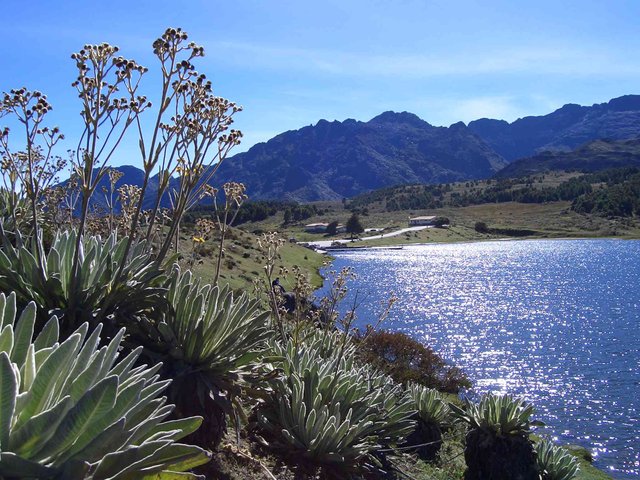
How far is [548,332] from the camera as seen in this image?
33344 millimetres

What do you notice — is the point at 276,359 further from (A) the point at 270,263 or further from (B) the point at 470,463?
(B) the point at 470,463

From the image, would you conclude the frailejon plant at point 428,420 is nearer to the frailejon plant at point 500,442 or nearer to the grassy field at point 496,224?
the frailejon plant at point 500,442

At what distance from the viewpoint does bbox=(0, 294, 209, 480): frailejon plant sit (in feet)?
7.50

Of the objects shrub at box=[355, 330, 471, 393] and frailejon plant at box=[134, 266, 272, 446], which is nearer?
frailejon plant at box=[134, 266, 272, 446]

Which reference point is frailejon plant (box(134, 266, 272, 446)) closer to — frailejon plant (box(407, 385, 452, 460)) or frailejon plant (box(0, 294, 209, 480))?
frailejon plant (box(0, 294, 209, 480))

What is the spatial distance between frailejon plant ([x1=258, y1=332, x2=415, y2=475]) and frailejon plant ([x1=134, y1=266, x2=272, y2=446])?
46 centimetres

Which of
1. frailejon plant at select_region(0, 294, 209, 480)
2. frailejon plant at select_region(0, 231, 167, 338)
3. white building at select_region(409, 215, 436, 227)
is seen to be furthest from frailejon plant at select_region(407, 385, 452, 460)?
white building at select_region(409, 215, 436, 227)

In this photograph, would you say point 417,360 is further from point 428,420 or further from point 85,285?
point 85,285

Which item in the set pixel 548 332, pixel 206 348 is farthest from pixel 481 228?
pixel 206 348

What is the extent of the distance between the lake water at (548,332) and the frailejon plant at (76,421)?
1603cm

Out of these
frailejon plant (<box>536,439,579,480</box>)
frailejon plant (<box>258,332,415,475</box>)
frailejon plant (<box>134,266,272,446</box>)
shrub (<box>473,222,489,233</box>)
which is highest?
frailejon plant (<box>134,266,272,446</box>)

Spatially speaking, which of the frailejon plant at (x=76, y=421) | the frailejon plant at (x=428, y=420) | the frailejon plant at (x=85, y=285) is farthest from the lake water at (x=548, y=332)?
the frailejon plant at (x=76, y=421)

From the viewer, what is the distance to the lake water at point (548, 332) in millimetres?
19891

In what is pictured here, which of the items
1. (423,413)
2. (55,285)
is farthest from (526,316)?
(55,285)
